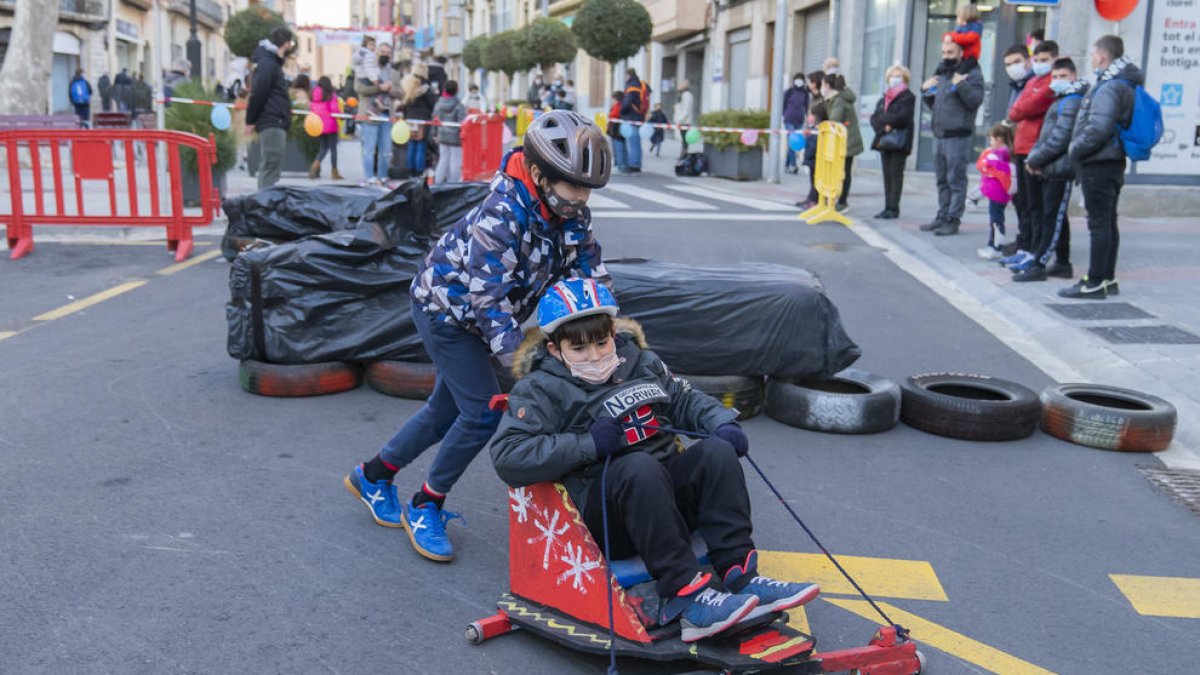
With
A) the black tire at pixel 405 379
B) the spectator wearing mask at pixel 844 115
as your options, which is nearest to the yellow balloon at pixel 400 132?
the spectator wearing mask at pixel 844 115

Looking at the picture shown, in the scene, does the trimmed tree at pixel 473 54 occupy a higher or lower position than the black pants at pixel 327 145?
higher

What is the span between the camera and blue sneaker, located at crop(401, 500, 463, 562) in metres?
3.94

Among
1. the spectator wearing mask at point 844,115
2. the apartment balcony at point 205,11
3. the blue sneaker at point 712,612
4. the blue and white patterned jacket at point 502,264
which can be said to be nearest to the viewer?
the blue sneaker at point 712,612

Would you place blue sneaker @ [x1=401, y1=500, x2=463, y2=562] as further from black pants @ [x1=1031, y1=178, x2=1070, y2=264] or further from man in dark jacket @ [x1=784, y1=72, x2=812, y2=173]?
man in dark jacket @ [x1=784, y1=72, x2=812, y2=173]

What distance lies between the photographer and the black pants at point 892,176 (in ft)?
45.4

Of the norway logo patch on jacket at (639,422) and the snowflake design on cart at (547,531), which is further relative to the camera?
the norway logo patch on jacket at (639,422)

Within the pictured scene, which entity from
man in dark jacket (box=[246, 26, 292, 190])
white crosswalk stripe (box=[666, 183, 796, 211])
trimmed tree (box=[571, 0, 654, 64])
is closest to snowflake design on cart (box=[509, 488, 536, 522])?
man in dark jacket (box=[246, 26, 292, 190])

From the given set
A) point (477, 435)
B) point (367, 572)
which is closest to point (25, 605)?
point (367, 572)

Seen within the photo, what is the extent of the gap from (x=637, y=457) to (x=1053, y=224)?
25.3ft

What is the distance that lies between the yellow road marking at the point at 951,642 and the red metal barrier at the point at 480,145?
1354cm

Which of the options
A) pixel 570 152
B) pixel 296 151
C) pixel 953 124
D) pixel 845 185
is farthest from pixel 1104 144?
pixel 296 151

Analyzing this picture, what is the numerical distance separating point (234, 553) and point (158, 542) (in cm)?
31

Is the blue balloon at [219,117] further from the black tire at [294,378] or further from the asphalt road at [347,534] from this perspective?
the black tire at [294,378]

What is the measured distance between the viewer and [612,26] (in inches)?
1094
